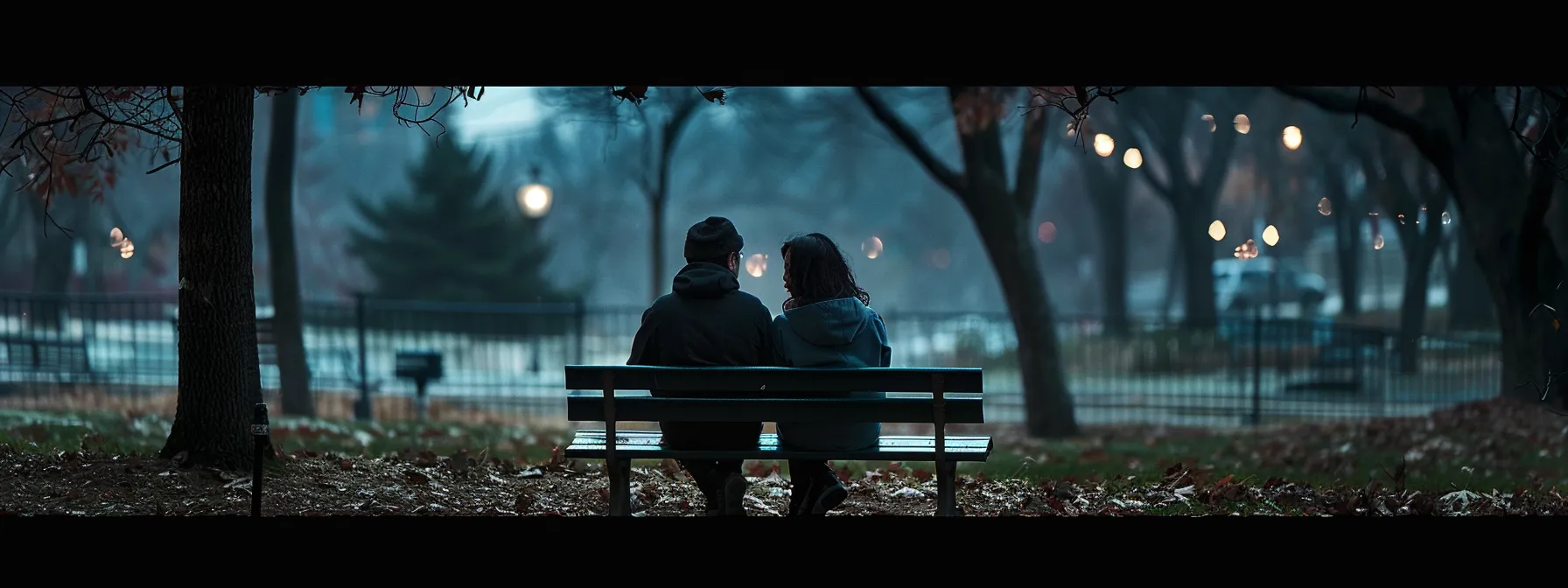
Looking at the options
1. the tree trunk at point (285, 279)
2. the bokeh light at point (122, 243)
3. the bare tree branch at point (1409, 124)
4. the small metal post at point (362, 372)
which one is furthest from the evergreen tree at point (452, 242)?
the bare tree branch at point (1409, 124)

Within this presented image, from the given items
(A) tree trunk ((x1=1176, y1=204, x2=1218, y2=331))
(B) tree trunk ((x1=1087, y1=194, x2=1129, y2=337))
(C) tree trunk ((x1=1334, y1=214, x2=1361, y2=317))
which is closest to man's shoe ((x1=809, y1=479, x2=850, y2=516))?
(A) tree trunk ((x1=1176, y1=204, x2=1218, y2=331))

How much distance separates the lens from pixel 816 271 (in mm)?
6176

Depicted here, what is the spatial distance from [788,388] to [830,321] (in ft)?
1.35

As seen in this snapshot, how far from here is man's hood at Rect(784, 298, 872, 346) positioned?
606 centimetres

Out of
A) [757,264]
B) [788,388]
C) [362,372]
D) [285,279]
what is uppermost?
[757,264]

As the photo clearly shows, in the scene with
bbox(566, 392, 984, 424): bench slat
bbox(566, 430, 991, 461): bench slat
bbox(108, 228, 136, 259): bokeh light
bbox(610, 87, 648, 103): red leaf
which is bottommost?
bbox(566, 430, 991, 461): bench slat

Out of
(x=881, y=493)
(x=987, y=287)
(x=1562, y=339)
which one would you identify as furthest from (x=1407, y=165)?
(x=987, y=287)

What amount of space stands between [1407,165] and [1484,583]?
88.3 feet

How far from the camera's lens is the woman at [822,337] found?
5984mm

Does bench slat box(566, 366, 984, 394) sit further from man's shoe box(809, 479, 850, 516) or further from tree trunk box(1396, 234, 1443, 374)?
tree trunk box(1396, 234, 1443, 374)

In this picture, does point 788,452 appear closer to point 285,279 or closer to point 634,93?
point 634,93

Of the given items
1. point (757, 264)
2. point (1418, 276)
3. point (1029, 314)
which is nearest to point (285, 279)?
point (757, 264)

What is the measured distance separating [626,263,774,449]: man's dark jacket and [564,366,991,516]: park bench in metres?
0.20
